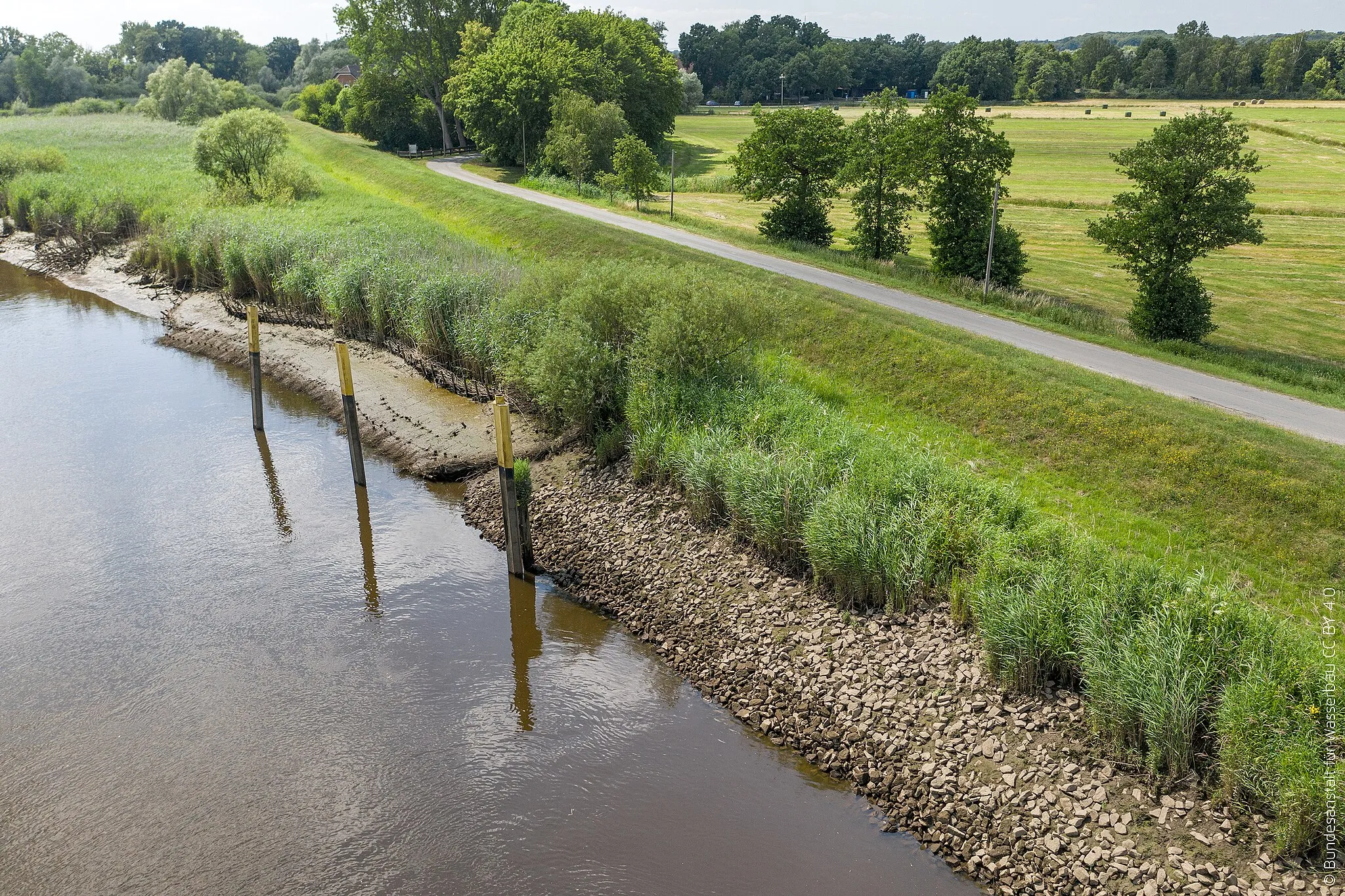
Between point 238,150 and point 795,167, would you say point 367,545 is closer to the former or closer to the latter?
point 795,167

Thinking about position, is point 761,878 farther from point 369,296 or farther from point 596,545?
point 369,296

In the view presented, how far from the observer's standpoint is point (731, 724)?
1254 centimetres

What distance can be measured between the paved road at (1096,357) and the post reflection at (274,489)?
16719mm

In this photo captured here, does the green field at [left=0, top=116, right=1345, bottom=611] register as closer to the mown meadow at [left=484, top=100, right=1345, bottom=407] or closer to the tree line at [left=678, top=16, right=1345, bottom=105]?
the mown meadow at [left=484, top=100, right=1345, bottom=407]

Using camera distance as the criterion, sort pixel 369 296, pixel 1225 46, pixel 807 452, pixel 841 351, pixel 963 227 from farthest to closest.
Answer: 1. pixel 1225 46
2. pixel 963 227
3. pixel 369 296
4. pixel 841 351
5. pixel 807 452

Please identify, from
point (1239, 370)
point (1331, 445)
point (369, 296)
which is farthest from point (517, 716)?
point (1239, 370)

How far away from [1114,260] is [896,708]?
3529 cm

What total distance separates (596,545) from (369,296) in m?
13.8

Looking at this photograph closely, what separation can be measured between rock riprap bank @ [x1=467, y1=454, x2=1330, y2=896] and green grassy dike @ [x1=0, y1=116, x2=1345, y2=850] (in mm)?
430

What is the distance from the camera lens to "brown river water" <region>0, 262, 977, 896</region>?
10.3 meters

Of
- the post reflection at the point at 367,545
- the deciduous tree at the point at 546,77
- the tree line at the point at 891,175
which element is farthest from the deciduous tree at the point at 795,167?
the deciduous tree at the point at 546,77

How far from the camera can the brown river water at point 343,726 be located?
33.7 feet

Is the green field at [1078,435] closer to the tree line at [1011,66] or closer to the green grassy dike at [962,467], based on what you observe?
the green grassy dike at [962,467]

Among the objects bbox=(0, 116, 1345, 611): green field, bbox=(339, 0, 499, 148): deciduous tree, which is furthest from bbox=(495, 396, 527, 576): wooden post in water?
bbox=(339, 0, 499, 148): deciduous tree
